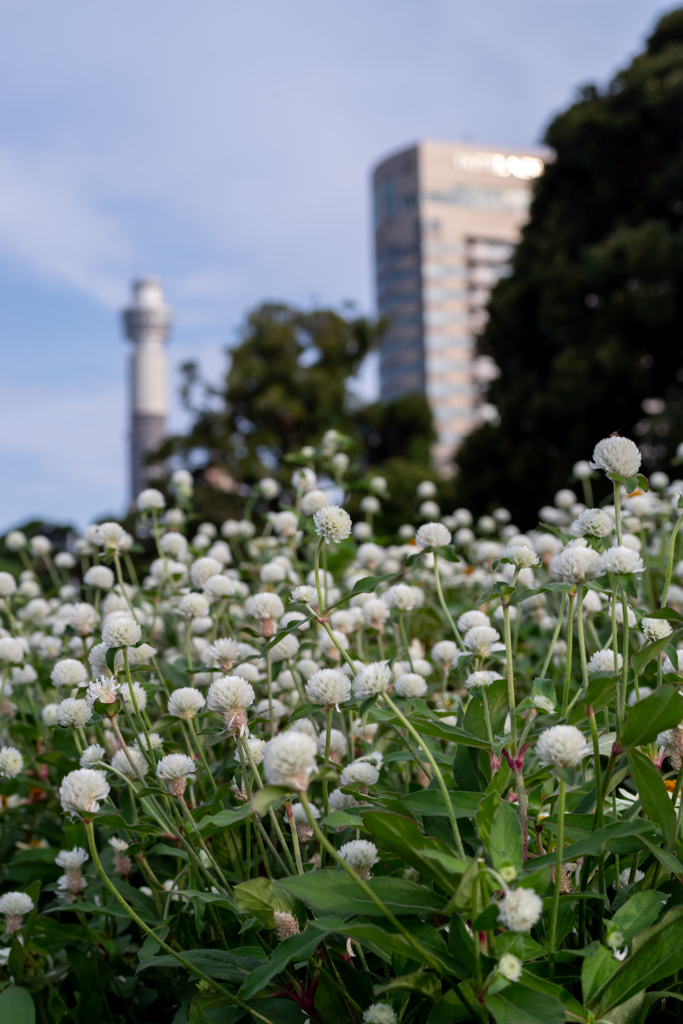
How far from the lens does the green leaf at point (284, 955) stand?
106 centimetres

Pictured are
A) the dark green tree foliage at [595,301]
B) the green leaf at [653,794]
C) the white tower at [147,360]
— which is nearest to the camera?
the green leaf at [653,794]

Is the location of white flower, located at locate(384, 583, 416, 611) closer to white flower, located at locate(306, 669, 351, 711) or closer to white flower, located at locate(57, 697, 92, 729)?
white flower, located at locate(306, 669, 351, 711)

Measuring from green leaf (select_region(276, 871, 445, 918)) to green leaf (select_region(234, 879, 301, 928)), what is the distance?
9.6 inches

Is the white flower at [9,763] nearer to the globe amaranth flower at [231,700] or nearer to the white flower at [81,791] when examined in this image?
the white flower at [81,791]

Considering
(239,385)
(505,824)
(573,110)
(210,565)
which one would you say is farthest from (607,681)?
(239,385)

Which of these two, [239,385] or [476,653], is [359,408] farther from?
[476,653]

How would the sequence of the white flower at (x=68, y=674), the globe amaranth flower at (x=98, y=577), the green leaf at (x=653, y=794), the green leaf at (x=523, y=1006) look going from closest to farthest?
1. the green leaf at (x=523, y=1006)
2. the green leaf at (x=653, y=794)
3. the white flower at (x=68, y=674)
4. the globe amaranth flower at (x=98, y=577)

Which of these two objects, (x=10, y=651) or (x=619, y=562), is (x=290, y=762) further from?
(x=10, y=651)

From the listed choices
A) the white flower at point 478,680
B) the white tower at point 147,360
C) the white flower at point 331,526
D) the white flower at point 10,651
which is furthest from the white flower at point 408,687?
the white tower at point 147,360

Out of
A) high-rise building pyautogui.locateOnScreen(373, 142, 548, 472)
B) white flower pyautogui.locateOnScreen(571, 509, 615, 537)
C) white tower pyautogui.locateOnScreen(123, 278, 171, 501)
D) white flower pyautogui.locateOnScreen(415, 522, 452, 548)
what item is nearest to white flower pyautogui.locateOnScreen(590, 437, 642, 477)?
white flower pyautogui.locateOnScreen(571, 509, 615, 537)

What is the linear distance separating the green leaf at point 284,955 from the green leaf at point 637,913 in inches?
15.2

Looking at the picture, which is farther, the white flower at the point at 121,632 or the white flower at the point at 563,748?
the white flower at the point at 121,632

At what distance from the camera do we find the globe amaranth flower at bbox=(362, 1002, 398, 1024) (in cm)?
110

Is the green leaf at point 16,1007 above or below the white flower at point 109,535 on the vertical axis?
below
